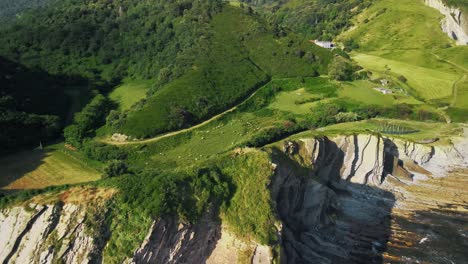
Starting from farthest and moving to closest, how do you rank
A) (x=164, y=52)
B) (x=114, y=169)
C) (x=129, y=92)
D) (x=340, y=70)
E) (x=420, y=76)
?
(x=420, y=76) < (x=340, y=70) < (x=164, y=52) < (x=129, y=92) < (x=114, y=169)

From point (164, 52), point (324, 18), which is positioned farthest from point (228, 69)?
point (324, 18)

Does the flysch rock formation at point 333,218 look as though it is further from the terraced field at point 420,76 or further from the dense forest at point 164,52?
the dense forest at point 164,52

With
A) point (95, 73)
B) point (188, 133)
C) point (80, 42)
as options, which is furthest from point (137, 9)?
point (188, 133)

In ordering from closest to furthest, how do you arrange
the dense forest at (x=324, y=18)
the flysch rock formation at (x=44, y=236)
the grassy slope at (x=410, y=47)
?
the flysch rock formation at (x=44, y=236) → the grassy slope at (x=410, y=47) → the dense forest at (x=324, y=18)

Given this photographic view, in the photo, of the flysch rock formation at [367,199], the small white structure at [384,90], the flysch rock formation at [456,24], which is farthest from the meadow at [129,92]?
the flysch rock formation at [456,24]

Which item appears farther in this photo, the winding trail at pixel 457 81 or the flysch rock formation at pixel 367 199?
the winding trail at pixel 457 81

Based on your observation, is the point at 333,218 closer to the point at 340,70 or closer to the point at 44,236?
the point at 44,236

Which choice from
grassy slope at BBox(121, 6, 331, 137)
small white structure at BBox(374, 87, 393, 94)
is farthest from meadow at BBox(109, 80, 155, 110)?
small white structure at BBox(374, 87, 393, 94)
